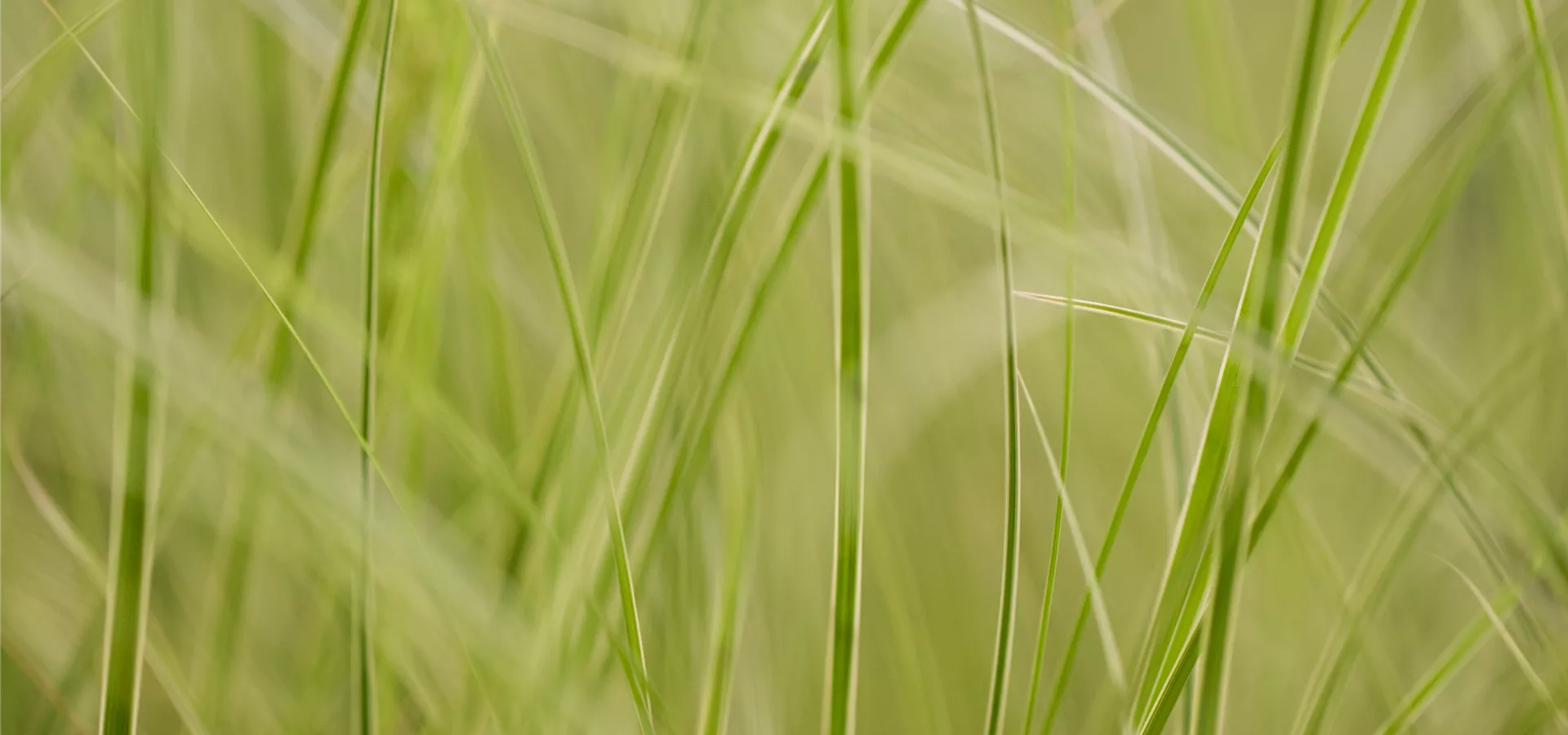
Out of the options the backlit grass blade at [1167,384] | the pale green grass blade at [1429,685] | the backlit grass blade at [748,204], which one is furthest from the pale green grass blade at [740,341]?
the pale green grass blade at [1429,685]

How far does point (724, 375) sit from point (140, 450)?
154mm

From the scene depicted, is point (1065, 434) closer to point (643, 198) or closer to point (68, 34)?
point (643, 198)

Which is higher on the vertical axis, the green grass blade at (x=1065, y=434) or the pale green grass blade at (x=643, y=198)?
the pale green grass blade at (x=643, y=198)

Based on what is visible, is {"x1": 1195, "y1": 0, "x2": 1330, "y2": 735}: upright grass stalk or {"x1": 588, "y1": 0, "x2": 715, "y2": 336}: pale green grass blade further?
{"x1": 588, "y1": 0, "x2": 715, "y2": 336}: pale green grass blade

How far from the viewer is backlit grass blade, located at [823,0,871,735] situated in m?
0.24

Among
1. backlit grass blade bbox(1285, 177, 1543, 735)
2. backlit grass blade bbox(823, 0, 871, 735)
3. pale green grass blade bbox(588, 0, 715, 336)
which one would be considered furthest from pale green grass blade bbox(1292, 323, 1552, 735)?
pale green grass blade bbox(588, 0, 715, 336)

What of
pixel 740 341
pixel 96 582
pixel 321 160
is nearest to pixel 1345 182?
pixel 740 341

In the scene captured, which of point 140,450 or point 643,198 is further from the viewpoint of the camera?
point 643,198

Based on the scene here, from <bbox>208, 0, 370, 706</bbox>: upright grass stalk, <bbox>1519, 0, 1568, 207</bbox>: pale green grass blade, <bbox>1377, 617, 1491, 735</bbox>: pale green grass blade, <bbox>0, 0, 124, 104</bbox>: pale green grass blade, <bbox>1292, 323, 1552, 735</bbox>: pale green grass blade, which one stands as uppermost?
<bbox>0, 0, 124, 104</bbox>: pale green grass blade

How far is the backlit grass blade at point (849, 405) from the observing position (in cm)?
24

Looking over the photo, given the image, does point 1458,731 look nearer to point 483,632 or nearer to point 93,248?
point 483,632

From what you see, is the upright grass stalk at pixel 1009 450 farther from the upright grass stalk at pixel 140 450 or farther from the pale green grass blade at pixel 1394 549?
the upright grass stalk at pixel 140 450

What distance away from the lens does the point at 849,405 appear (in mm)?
242

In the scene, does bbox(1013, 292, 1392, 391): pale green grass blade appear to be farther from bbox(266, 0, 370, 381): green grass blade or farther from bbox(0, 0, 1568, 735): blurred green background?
bbox(266, 0, 370, 381): green grass blade
